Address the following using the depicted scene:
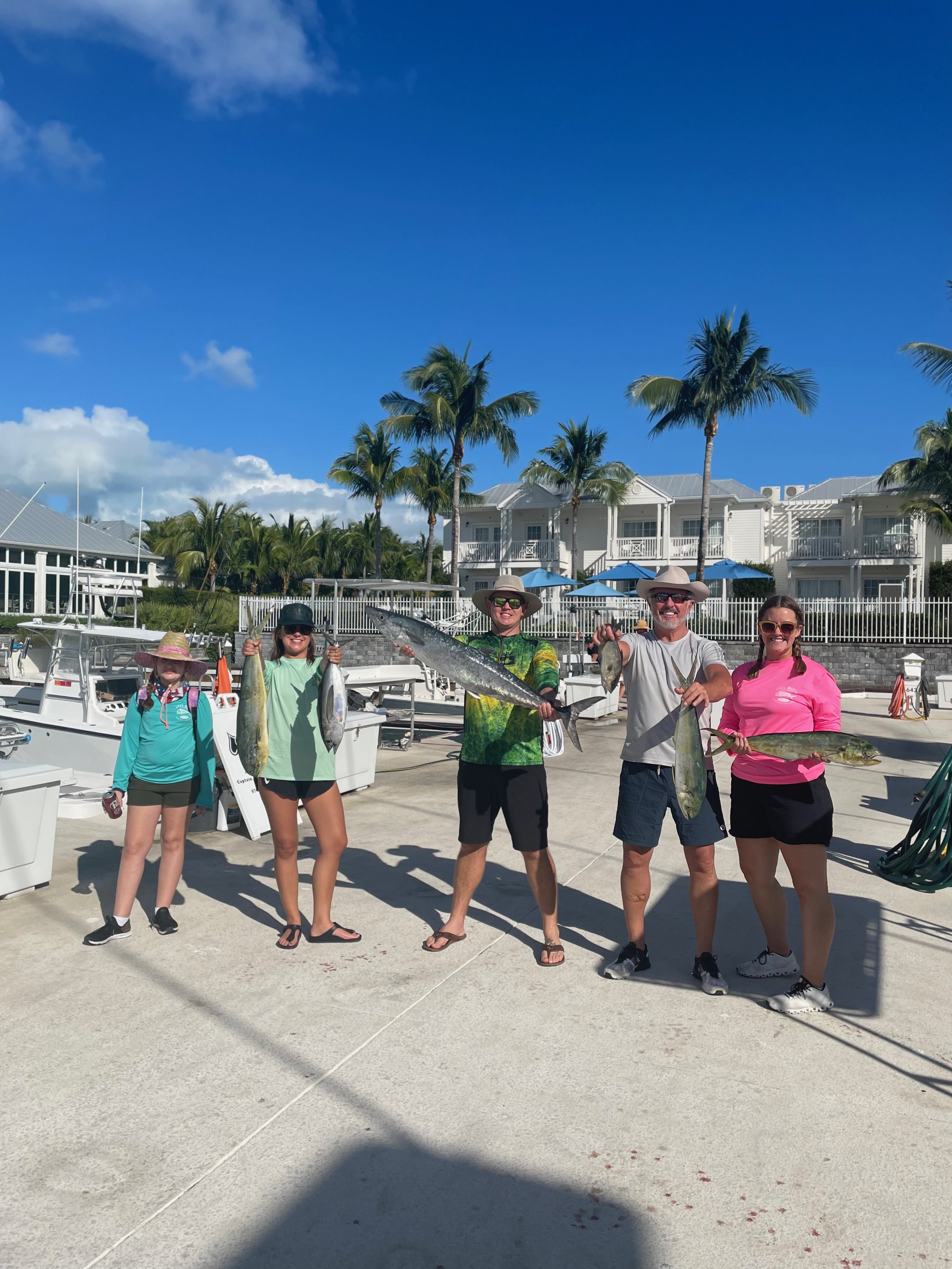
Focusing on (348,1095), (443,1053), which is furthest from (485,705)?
(348,1095)

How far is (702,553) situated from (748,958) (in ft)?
92.5

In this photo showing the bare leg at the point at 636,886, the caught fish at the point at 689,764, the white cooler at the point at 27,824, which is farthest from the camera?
the white cooler at the point at 27,824

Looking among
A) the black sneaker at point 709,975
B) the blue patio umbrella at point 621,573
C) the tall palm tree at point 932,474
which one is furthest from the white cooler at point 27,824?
the tall palm tree at point 932,474

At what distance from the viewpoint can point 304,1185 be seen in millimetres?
2619

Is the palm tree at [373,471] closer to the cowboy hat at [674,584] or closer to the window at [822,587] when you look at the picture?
the window at [822,587]

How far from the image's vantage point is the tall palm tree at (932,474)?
31.1m

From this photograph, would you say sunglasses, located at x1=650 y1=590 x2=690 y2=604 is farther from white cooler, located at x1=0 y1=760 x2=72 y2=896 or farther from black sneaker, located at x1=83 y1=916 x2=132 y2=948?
white cooler, located at x1=0 y1=760 x2=72 y2=896

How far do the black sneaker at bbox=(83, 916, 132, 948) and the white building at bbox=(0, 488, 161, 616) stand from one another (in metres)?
34.5

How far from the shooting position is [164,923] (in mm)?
4777

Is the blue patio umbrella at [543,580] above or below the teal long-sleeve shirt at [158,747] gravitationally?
above

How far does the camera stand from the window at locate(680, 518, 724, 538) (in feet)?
137

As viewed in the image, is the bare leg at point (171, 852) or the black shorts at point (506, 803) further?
the bare leg at point (171, 852)

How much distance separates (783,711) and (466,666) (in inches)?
55.9

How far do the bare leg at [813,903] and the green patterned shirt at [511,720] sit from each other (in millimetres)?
1277
